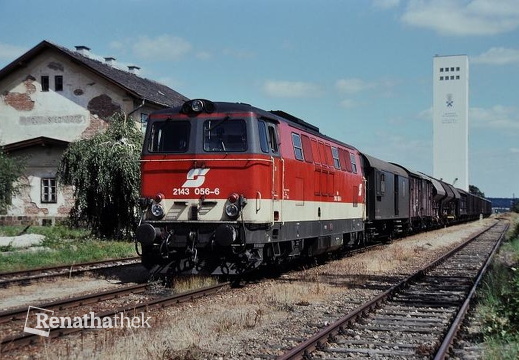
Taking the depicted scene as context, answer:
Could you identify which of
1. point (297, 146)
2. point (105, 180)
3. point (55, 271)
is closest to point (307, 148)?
point (297, 146)

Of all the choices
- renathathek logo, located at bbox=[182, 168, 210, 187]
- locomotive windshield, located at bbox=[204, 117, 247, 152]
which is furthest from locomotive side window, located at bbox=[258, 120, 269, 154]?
renathathek logo, located at bbox=[182, 168, 210, 187]

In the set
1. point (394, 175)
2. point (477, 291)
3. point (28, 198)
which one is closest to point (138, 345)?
point (477, 291)

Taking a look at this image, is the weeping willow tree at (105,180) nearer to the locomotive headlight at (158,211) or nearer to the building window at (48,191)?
the building window at (48,191)

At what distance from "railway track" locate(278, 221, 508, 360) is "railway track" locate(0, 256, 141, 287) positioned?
6923mm

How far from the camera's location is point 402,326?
347 inches

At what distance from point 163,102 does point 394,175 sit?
14719 millimetres

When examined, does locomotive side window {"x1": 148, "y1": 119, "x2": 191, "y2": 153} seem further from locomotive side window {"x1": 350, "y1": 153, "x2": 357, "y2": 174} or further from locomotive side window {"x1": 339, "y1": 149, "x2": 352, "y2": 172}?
locomotive side window {"x1": 350, "y1": 153, "x2": 357, "y2": 174}

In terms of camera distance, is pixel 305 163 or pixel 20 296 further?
pixel 305 163

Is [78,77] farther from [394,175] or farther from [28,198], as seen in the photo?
[394,175]

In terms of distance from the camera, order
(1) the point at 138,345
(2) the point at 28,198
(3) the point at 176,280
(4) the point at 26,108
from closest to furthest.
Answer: (1) the point at 138,345, (3) the point at 176,280, (2) the point at 28,198, (4) the point at 26,108

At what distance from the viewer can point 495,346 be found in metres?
7.12

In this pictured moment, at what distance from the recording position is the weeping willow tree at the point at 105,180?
22.2 m

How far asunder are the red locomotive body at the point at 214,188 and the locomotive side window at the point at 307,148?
44.7 inches

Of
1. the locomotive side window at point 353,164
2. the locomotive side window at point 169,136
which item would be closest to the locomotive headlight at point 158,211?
the locomotive side window at point 169,136
